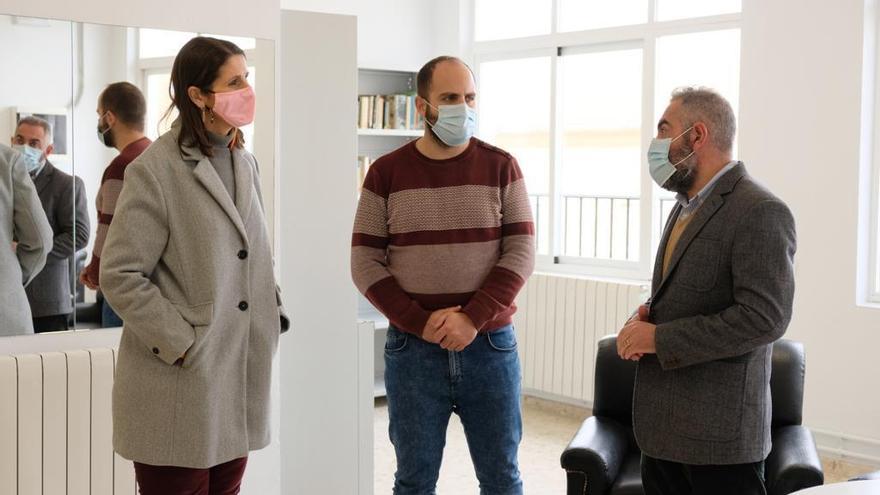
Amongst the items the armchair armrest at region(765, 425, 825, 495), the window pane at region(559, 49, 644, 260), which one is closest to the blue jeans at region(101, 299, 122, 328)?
the armchair armrest at region(765, 425, 825, 495)

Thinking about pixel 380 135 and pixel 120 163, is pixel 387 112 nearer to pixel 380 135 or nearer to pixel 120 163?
pixel 380 135

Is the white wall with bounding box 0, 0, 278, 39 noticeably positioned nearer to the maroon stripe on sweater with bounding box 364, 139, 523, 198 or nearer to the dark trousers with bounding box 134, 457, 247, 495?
the maroon stripe on sweater with bounding box 364, 139, 523, 198

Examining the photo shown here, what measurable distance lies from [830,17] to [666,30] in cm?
109

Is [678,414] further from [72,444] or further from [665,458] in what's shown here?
[72,444]

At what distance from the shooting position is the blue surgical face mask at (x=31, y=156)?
3.00 m

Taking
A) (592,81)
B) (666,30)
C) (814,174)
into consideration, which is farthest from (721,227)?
(592,81)

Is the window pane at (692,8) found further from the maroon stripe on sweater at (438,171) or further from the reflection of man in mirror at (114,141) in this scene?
the reflection of man in mirror at (114,141)

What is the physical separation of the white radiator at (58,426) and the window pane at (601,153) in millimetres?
3638

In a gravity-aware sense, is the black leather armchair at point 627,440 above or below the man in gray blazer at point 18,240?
below

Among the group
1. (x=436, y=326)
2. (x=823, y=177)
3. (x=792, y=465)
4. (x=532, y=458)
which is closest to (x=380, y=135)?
(x=532, y=458)

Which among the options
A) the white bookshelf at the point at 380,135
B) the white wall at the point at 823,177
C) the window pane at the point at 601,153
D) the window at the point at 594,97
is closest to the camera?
the white wall at the point at 823,177

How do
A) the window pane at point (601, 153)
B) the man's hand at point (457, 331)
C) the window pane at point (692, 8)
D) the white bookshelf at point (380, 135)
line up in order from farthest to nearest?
the white bookshelf at point (380, 135)
the window pane at point (601, 153)
the window pane at point (692, 8)
the man's hand at point (457, 331)

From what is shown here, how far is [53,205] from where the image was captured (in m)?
3.07

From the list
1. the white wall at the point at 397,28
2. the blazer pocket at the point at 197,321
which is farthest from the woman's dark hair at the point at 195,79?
the white wall at the point at 397,28
